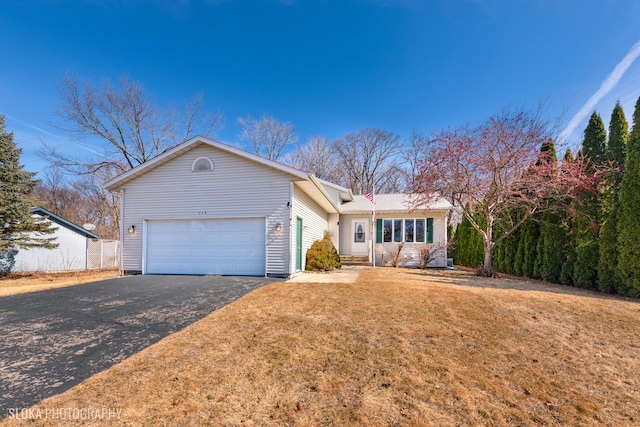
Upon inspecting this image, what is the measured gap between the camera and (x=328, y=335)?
4.12 m

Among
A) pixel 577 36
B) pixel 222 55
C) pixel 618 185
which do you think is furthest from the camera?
pixel 222 55

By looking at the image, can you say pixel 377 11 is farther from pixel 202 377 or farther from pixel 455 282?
pixel 202 377

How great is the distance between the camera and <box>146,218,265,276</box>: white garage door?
9.22m

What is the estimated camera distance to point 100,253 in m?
15.2

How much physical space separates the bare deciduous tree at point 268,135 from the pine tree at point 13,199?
16.7 m

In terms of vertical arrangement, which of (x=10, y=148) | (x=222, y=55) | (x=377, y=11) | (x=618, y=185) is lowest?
(x=618, y=185)

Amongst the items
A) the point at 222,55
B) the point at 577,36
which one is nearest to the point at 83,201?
the point at 222,55

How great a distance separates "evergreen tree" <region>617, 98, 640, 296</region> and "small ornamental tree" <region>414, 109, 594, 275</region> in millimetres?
1396

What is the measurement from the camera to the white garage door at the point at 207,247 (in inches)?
363

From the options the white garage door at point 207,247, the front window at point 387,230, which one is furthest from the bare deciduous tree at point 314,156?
the white garage door at point 207,247

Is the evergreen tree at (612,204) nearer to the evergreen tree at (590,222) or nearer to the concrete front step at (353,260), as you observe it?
the evergreen tree at (590,222)

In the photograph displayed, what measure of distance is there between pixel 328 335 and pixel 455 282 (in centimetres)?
603

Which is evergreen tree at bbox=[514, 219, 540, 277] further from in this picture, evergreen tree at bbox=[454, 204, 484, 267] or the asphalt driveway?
the asphalt driveway

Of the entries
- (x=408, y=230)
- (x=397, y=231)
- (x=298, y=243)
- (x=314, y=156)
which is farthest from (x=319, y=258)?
(x=314, y=156)
